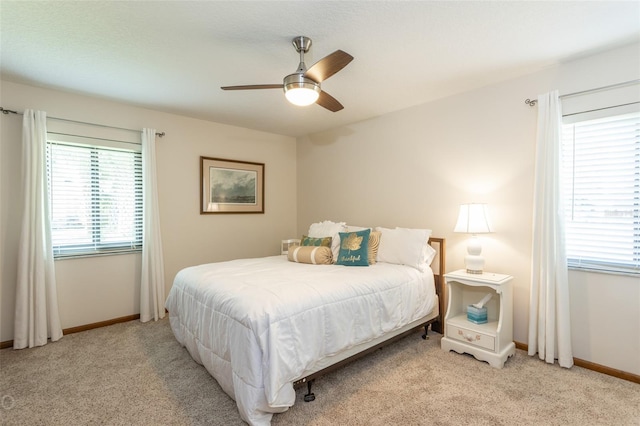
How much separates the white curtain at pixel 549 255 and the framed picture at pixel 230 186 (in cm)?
354

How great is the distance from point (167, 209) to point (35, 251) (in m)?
1.32

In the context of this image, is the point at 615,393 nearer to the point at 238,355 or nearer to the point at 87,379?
the point at 238,355

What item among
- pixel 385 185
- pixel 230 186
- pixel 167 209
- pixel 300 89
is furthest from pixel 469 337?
pixel 167 209

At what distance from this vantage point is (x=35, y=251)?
9.62ft

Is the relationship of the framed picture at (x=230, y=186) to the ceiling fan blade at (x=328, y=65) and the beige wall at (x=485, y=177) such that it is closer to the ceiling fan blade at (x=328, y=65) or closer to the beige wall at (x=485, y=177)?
the beige wall at (x=485, y=177)

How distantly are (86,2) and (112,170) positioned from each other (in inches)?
84.2

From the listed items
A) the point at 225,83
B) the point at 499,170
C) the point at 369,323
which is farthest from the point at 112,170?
the point at 499,170

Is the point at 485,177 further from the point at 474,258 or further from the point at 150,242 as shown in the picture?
the point at 150,242

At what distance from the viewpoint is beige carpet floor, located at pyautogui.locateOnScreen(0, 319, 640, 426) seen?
190cm

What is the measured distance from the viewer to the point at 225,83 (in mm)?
2967

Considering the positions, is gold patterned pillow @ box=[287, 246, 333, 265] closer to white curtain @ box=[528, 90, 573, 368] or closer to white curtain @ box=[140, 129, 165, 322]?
white curtain @ box=[140, 129, 165, 322]

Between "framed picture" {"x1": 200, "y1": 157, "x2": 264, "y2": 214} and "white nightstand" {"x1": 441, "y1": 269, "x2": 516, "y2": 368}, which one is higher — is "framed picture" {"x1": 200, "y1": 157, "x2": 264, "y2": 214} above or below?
above

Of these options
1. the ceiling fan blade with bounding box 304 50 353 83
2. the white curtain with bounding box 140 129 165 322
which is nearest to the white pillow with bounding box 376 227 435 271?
the ceiling fan blade with bounding box 304 50 353 83

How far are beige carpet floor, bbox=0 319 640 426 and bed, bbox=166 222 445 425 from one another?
17cm
